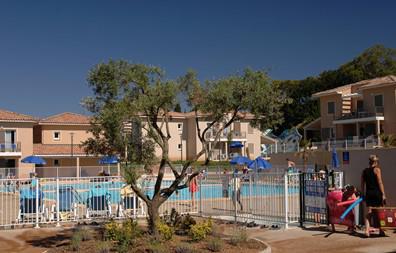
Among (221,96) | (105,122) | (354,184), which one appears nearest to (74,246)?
(105,122)

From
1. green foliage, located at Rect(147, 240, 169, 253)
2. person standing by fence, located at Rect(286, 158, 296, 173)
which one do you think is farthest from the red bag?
person standing by fence, located at Rect(286, 158, 296, 173)

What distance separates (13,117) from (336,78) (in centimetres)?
4398

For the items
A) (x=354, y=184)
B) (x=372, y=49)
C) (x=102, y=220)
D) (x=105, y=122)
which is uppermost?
(x=372, y=49)

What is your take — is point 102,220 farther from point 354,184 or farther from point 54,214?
point 354,184

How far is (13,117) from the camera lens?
5369 centimetres

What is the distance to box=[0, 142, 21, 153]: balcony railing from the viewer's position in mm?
52281

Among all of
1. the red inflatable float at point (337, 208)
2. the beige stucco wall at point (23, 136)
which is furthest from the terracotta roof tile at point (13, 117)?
the red inflatable float at point (337, 208)

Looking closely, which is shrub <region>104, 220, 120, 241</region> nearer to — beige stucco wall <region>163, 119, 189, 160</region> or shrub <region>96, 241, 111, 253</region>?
shrub <region>96, 241, 111, 253</region>

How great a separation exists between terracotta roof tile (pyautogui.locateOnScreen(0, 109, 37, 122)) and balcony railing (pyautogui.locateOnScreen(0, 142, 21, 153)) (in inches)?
92.8

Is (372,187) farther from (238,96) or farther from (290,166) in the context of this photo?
(290,166)

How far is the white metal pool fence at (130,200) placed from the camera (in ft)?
49.7

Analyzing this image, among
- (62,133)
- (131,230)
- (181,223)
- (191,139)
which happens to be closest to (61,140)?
(62,133)

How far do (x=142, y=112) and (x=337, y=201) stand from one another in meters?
5.15

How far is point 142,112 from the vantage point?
11.8 meters
